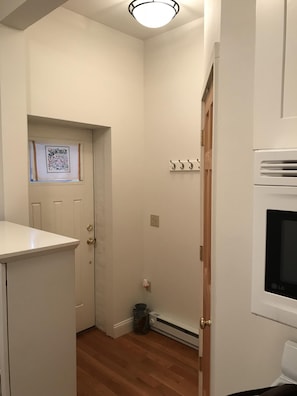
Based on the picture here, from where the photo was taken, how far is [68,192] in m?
2.96

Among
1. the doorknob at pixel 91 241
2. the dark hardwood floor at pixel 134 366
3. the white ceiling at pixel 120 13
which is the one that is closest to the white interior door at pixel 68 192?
the doorknob at pixel 91 241

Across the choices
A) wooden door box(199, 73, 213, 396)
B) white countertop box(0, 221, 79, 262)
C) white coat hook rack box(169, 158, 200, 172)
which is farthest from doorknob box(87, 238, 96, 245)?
wooden door box(199, 73, 213, 396)

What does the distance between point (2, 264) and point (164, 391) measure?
5.36ft

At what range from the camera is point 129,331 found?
3.18 meters

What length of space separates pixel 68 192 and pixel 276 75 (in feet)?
8.25

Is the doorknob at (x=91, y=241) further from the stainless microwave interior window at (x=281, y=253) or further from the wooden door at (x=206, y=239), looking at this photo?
the stainless microwave interior window at (x=281, y=253)

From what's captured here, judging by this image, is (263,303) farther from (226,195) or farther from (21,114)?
(21,114)

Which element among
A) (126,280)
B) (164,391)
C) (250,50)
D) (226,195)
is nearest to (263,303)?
(226,195)

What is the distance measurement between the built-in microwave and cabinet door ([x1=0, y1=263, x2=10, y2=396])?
45.7 inches

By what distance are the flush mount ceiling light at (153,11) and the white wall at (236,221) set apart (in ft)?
4.16

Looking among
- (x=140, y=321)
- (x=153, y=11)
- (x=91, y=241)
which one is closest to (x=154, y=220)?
(x=91, y=241)

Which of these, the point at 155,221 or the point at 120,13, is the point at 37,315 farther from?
the point at 120,13

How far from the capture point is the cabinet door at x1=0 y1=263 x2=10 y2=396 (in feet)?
4.70

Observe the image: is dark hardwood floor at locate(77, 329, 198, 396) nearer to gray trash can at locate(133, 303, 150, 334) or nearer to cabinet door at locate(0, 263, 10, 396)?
gray trash can at locate(133, 303, 150, 334)
